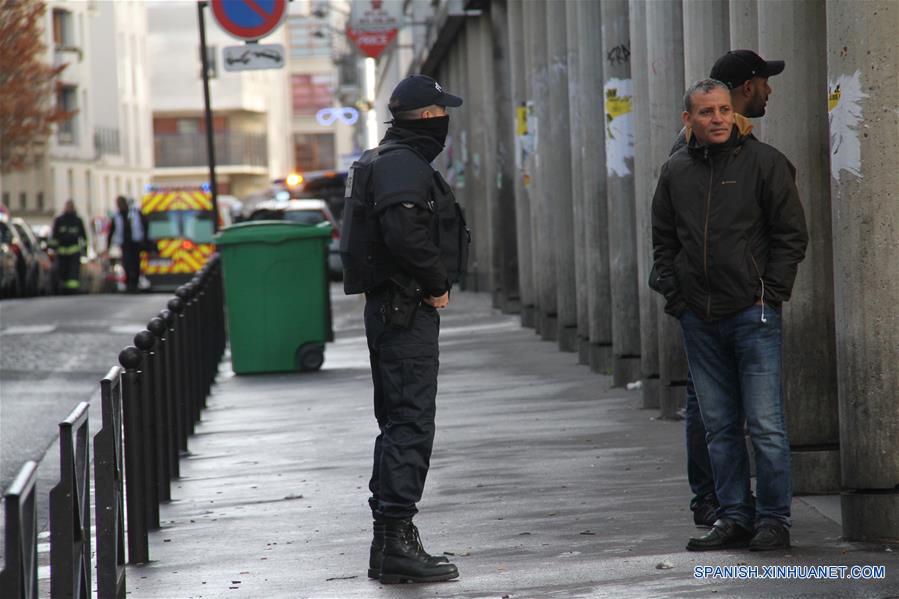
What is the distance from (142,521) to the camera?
8.04 metres

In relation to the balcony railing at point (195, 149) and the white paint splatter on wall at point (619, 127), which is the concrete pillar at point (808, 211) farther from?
the balcony railing at point (195, 149)

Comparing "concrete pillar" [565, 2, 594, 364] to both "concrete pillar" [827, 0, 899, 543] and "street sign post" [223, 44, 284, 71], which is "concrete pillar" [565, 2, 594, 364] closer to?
"street sign post" [223, 44, 284, 71]

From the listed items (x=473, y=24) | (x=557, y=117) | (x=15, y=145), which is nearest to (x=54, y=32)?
(x=15, y=145)

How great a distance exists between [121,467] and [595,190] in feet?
27.2

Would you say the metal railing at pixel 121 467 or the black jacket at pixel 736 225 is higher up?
the black jacket at pixel 736 225

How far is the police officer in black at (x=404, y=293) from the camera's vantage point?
7.27 metres

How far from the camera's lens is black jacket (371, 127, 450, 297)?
718 cm

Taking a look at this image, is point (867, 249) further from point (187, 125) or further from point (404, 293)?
point (187, 125)

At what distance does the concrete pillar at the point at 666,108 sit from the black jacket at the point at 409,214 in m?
4.27

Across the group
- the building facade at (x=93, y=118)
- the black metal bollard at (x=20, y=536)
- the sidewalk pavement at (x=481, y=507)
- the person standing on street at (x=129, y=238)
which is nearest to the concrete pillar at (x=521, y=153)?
the sidewalk pavement at (x=481, y=507)

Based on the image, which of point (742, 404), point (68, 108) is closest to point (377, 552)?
point (742, 404)

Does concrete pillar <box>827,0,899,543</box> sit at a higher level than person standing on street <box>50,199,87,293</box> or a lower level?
higher

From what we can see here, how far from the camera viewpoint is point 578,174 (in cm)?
1562

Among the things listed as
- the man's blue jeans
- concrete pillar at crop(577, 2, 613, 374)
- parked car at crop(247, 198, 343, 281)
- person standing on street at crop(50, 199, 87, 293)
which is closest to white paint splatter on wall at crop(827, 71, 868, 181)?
the man's blue jeans
